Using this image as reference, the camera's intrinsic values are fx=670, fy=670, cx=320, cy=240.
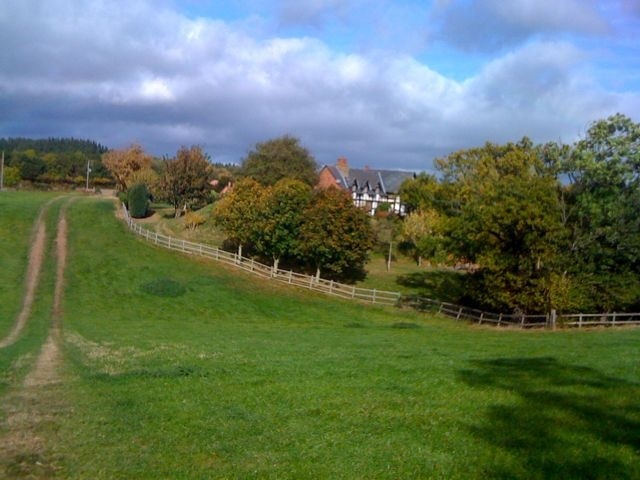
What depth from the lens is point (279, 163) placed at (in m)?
76.7

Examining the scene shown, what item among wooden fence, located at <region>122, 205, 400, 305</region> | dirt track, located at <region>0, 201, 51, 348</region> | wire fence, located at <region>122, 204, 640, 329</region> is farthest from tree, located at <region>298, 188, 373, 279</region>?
dirt track, located at <region>0, 201, 51, 348</region>

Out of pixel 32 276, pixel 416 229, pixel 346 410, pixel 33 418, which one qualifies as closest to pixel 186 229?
pixel 416 229

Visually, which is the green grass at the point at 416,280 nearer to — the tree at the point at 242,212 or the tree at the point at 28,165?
the tree at the point at 242,212

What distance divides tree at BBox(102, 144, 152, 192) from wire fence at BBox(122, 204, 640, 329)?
3724cm

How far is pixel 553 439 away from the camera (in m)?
8.07

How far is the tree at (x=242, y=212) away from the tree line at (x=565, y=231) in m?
17.4

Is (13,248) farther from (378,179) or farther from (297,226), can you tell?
(378,179)

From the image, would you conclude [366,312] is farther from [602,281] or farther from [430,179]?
[430,179]

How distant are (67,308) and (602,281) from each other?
29.7m

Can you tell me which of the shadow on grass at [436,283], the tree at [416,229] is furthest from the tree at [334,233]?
the tree at [416,229]

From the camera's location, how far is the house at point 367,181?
98.6 meters

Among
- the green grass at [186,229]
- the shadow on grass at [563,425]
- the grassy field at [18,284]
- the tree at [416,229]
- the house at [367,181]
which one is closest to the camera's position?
the shadow on grass at [563,425]

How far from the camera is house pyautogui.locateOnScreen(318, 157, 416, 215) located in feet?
323

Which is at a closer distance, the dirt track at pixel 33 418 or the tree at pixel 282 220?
the dirt track at pixel 33 418
